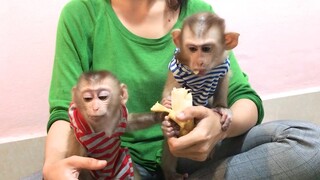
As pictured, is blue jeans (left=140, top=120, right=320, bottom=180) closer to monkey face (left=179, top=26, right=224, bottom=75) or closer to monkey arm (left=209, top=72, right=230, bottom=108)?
monkey arm (left=209, top=72, right=230, bottom=108)

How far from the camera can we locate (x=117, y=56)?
1.11 m

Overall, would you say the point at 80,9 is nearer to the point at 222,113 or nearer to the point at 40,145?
the point at 222,113

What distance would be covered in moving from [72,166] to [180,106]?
0.25m

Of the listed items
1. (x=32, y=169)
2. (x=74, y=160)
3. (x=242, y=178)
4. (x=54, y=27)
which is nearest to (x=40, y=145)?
(x=32, y=169)

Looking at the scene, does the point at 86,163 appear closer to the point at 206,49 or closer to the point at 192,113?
the point at 192,113

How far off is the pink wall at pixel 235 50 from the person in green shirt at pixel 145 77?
0.99 feet

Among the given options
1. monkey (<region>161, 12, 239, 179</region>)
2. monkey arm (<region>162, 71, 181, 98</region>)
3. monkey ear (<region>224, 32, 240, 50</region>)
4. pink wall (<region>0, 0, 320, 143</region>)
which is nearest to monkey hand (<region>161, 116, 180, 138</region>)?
monkey (<region>161, 12, 239, 179</region>)

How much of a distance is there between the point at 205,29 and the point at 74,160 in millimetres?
379

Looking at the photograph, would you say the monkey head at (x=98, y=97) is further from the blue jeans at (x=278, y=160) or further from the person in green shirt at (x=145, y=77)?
the blue jeans at (x=278, y=160)

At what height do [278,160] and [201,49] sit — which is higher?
[201,49]

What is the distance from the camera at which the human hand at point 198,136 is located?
0.89 metres

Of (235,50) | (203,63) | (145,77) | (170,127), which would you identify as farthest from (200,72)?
(235,50)

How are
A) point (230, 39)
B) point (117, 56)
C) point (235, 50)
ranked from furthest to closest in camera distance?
point (235, 50)
point (117, 56)
point (230, 39)

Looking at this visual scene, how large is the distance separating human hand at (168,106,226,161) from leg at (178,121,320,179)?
0.35ft
